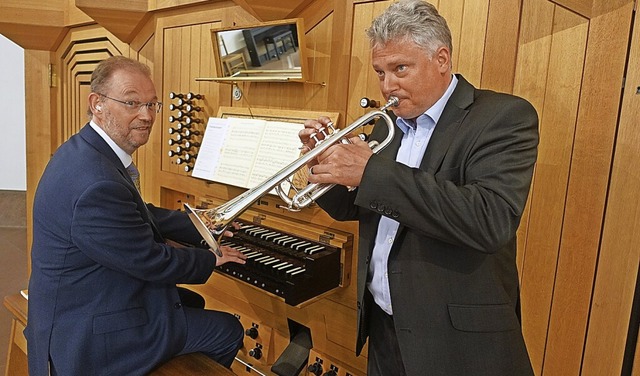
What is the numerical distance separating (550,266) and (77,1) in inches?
141

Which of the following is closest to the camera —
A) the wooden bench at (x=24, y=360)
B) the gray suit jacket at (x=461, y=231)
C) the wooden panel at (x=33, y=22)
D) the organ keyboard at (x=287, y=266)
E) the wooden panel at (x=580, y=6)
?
the gray suit jacket at (x=461, y=231)

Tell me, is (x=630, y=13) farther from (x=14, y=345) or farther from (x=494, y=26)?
(x=14, y=345)

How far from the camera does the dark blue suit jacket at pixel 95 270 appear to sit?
1.87m

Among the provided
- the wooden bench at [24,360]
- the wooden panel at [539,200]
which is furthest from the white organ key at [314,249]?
the wooden panel at [539,200]

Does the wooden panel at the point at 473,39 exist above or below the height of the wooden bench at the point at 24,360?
above

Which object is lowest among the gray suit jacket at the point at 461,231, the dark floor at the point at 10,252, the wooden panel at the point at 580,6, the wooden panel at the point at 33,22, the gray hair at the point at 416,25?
the dark floor at the point at 10,252

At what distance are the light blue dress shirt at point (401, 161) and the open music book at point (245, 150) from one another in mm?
1021

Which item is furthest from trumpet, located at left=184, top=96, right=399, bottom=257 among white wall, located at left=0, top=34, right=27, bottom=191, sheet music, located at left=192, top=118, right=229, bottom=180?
white wall, located at left=0, top=34, right=27, bottom=191

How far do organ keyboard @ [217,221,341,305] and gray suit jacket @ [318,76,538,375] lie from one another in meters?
0.84

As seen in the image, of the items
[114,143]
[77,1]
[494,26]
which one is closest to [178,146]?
[77,1]

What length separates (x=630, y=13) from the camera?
1.89 metres

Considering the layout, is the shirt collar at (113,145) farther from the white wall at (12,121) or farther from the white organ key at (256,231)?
the white wall at (12,121)

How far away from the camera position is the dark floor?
4.15 m

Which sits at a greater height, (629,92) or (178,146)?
(629,92)
